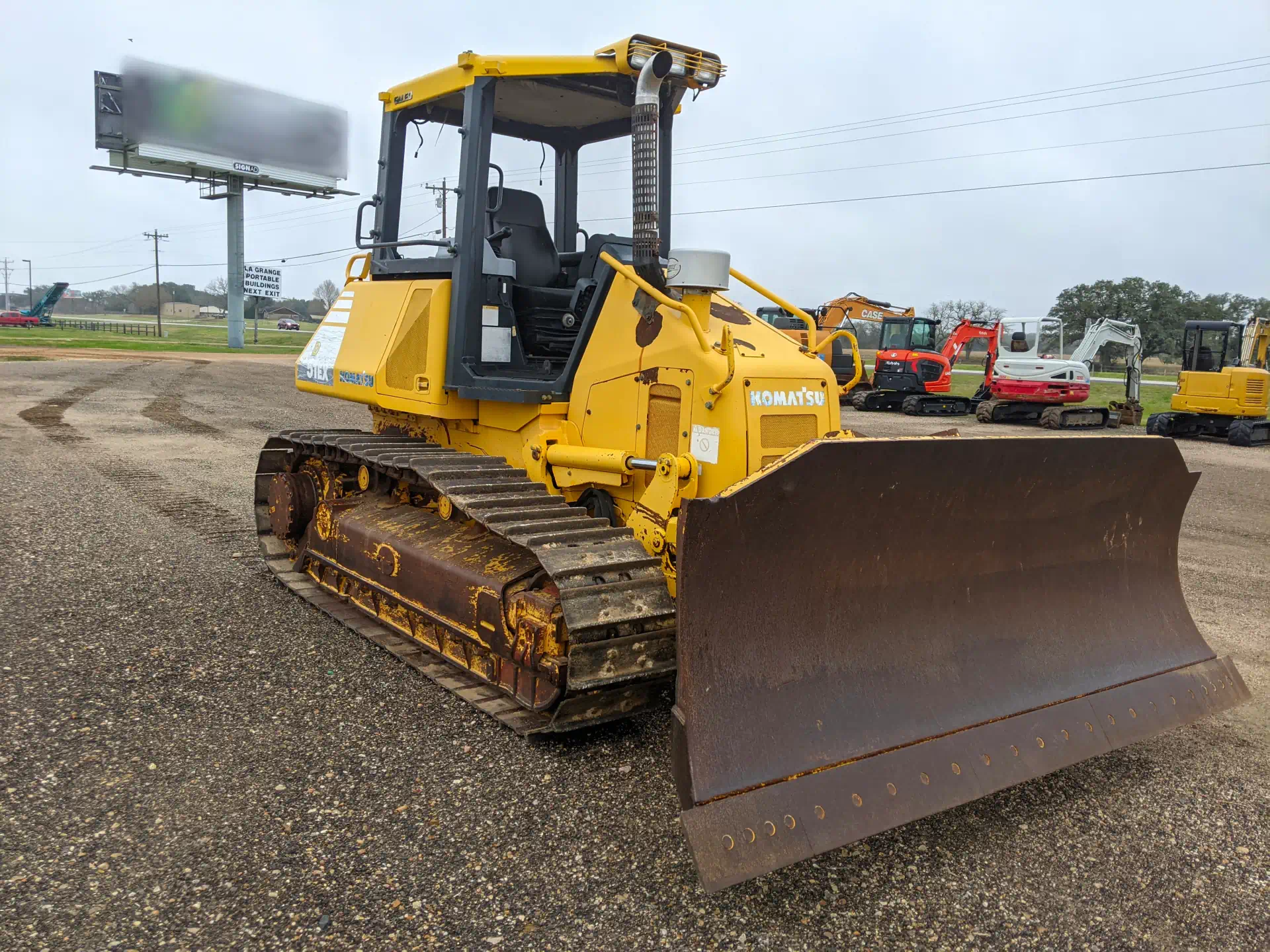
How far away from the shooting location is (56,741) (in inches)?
156

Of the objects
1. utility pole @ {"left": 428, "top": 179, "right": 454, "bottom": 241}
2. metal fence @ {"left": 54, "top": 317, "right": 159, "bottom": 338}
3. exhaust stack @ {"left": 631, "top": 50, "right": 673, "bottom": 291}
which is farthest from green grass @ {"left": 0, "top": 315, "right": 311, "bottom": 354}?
exhaust stack @ {"left": 631, "top": 50, "right": 673, "bottom": 291}

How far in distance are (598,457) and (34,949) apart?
290 cm

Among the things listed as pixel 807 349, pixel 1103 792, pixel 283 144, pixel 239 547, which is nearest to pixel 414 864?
pixel 1103 792

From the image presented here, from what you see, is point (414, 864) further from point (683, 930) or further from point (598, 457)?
point (598, 457)

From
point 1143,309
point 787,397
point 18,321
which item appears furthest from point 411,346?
point 18,321

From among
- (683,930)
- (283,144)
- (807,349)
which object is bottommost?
(683,930)

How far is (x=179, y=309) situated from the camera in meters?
123

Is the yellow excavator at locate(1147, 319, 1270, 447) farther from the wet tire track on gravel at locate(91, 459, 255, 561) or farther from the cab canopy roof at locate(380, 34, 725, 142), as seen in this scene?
the wet tire track on gravel at locate(91, 459, 255, 561)

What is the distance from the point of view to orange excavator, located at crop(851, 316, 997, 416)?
24922mm

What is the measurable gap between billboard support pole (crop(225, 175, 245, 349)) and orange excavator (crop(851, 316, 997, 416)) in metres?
32.7

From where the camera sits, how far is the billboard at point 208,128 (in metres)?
41.6

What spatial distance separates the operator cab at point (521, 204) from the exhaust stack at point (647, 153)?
0.58 feet

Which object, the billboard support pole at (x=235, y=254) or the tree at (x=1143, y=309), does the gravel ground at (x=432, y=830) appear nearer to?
the billboard support pole at (x=235, y=254)

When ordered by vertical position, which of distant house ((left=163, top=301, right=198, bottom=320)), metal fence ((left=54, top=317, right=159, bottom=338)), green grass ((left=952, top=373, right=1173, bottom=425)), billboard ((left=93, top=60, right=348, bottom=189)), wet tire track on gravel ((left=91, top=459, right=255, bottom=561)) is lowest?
wet tire track on gravel ((left=91, top=459, right=255, bottom=561))
